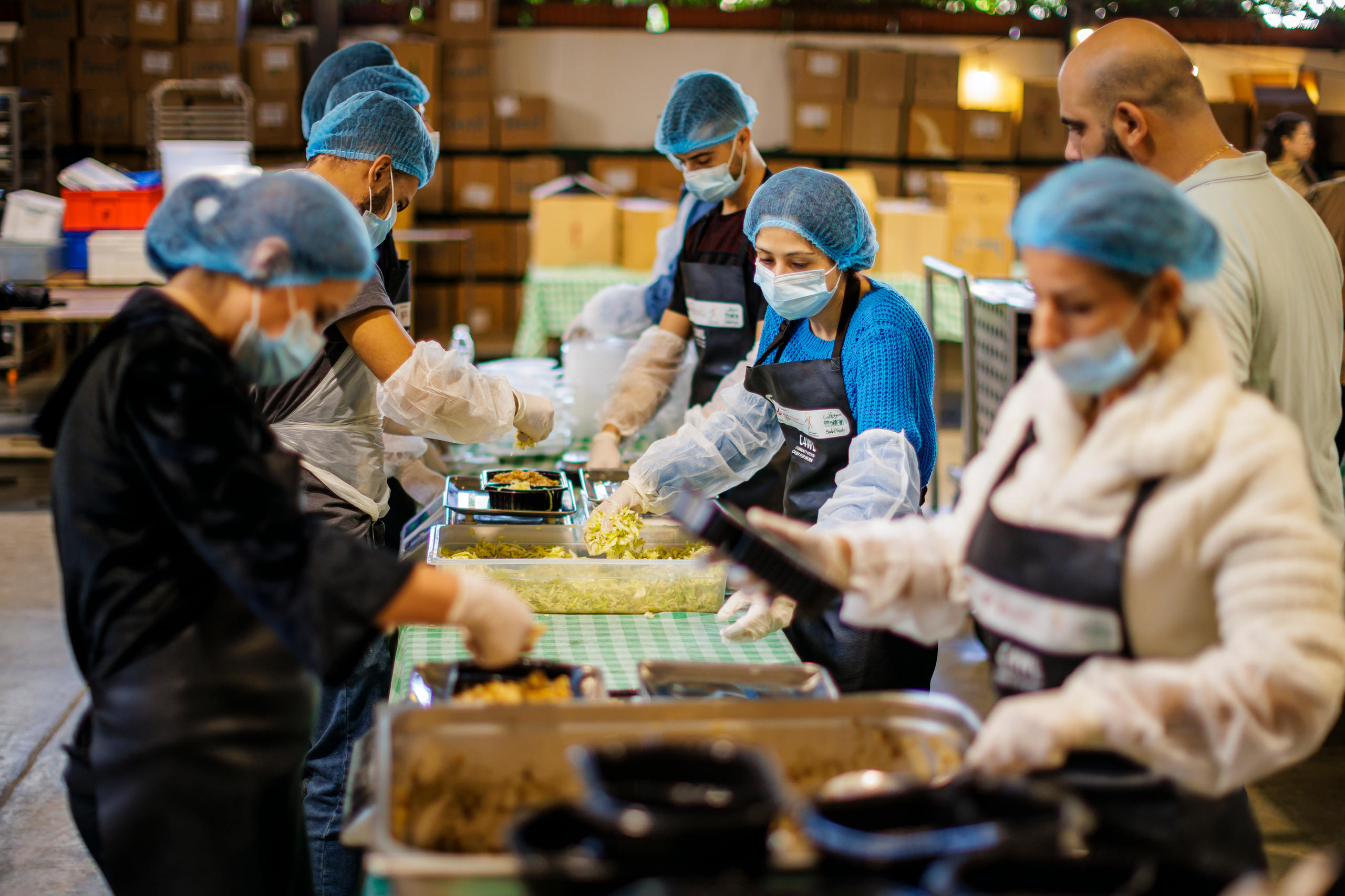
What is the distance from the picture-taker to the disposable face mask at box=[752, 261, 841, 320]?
97.5 inches

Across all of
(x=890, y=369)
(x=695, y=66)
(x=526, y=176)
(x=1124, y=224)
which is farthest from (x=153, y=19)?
(x=1124, y=224)

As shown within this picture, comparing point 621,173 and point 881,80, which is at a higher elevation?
point 881,80

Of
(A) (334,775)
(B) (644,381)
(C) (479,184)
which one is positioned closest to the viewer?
(A) (334,775)

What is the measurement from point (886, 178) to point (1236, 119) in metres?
2.58

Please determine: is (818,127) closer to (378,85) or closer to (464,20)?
(464,20)

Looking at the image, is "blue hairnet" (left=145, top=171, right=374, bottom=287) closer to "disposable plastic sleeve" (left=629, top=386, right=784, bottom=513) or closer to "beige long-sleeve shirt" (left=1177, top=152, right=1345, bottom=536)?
"disposable plastic sleeve" (left=629, top=386, right=784, bottom=513)

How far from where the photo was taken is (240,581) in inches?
55.7

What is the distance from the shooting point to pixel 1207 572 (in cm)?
125

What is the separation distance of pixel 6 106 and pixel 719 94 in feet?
20.2

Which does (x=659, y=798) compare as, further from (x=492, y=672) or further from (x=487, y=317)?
(x=487, y=317)

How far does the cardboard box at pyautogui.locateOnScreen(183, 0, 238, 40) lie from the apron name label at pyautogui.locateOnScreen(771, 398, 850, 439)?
7146 mm

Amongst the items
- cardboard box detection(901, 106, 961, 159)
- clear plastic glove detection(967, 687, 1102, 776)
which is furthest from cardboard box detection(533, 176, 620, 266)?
clear plastic glove detection(967, 687, 1102, 776)

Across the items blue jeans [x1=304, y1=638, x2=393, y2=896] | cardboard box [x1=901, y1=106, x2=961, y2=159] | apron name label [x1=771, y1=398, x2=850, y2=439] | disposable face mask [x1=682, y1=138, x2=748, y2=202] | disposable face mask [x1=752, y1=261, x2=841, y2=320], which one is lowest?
blue jeans [x1=304, y1=638, x2=393, y2=896]

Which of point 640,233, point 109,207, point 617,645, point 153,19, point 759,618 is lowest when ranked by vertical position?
point 617,645
